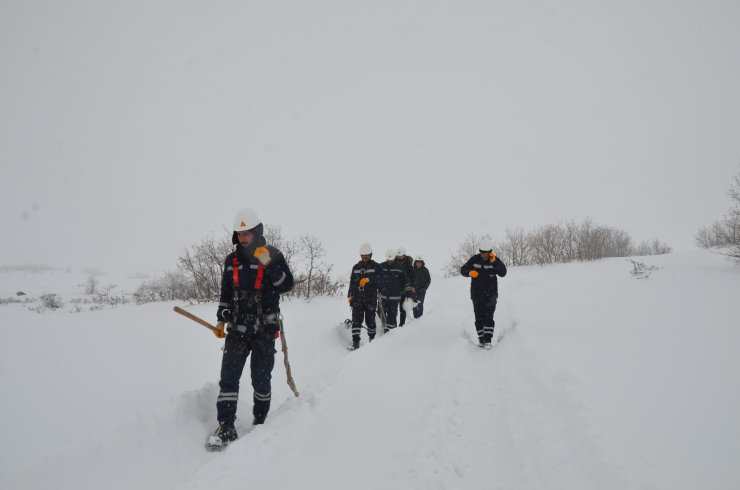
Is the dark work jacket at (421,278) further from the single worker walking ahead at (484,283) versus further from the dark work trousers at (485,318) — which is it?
the dark work trousers at (485,318)

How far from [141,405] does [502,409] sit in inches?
162

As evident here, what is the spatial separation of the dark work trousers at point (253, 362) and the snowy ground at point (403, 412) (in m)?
0.34

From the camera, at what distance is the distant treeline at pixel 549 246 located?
27.5m

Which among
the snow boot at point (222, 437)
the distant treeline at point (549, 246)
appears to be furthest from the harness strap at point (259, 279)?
the distant treeline at point (549, 246)

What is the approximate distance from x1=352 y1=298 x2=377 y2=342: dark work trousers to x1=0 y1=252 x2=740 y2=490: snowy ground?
Answer: 1.79 m

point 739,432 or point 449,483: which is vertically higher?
point 739,432

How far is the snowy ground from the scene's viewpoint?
2.90m

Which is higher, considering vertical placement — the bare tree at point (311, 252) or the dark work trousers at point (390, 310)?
the bare tree at point (311, 252)

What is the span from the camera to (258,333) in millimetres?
4355

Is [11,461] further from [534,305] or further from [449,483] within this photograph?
[534,305]

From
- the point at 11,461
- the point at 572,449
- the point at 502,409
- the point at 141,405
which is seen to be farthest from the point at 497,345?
the point at 11,461

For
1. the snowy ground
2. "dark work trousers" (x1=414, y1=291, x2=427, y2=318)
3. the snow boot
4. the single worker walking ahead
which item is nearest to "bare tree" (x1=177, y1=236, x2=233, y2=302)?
the snowy ground

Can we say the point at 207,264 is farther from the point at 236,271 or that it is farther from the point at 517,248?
the point at 517,248

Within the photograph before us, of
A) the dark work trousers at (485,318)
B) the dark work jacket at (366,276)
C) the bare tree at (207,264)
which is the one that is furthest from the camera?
the bare tree at (207,264)
